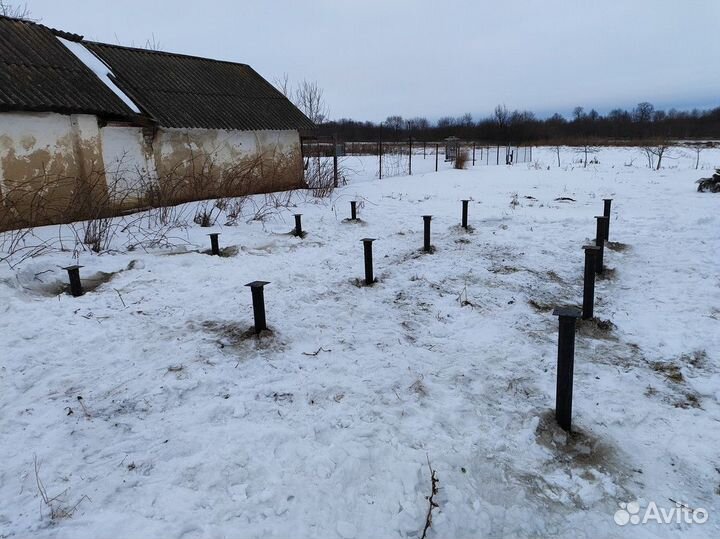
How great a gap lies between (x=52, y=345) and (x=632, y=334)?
5328 millimetres

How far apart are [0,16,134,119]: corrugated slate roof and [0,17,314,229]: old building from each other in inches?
1.1

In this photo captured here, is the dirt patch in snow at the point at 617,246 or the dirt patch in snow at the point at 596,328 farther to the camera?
the dirt patch in snow at the point at 617,246

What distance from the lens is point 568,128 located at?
75188 millimetres

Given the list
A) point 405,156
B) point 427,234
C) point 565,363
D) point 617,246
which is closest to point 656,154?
point 405,156

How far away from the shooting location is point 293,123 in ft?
50.3

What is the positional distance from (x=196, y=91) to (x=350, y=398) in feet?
43.6

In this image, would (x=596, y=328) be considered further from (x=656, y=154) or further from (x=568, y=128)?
(x=568, y=128)

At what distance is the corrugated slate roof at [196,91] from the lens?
12.3 metres

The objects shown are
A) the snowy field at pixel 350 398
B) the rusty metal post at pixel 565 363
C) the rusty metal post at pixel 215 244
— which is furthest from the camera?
the rusty metal post at pixel 215 244

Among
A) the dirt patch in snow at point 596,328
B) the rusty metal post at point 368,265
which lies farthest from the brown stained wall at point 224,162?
the dirt patch in snow at point 596,328

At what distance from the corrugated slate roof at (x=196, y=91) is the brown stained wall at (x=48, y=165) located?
2021mm

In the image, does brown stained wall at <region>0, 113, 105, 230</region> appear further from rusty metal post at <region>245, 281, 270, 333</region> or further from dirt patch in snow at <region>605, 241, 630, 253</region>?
dirt patch in snow at <region>605, 241, 630, 253</region>

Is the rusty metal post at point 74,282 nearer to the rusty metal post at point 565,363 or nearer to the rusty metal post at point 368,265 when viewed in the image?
the rusty metal post at point 368,265
